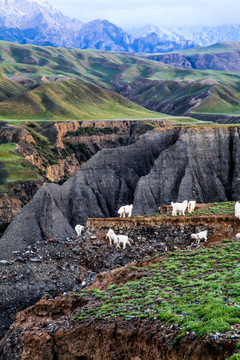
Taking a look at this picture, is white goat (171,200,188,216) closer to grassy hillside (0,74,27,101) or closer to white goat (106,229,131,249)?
white goat (106,229,131,249)

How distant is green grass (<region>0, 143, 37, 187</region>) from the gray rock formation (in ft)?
69.3

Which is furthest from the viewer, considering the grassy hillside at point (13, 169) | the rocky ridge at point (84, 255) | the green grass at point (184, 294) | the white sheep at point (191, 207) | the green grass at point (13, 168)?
the green grass at point (13, 168)

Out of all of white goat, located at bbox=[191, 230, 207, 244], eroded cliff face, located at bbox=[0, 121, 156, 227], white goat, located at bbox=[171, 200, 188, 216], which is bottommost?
eroded cliff face, located at bbox=[0, 121, 156, 227]

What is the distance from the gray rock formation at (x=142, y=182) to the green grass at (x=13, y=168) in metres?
21.1

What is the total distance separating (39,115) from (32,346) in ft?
435

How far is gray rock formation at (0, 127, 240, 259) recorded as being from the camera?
2231 inches

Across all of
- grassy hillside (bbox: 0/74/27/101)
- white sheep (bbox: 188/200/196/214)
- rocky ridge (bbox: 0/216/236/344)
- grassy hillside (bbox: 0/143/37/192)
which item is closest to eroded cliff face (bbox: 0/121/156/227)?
grassy hillside (bbox: 0/143/37/192)

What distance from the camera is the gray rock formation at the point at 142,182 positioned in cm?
5666

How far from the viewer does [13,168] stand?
88.7 metres

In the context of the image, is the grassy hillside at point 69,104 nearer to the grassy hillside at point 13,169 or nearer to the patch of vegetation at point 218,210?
the grassy hillside at point 13,169

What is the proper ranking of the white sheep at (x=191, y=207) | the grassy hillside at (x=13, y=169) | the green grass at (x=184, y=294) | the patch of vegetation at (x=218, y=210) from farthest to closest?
the grassy hillside at (x=13, y=169) → the white sheep at (x=191, y=207) → the patch of vegetation at (x=218, y=210) → the green grass at (x=184, y=294)

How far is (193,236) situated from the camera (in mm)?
27297

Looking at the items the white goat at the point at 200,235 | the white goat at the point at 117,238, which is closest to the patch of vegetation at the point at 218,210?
the white goat at the point at 200,235

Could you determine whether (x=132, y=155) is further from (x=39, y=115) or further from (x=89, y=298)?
(x=39, y=115)
